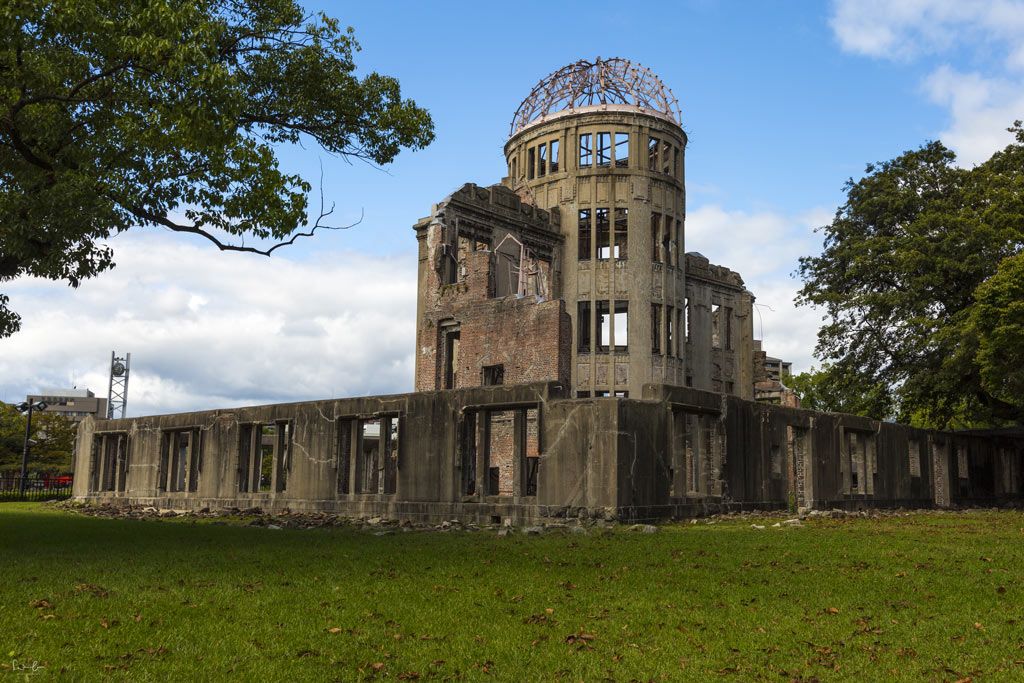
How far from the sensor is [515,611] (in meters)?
7.77

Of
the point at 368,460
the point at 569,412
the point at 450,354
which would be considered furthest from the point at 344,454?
the point at 368,460

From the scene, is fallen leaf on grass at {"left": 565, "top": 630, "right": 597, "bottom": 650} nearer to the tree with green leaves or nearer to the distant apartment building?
the tree with green leaves

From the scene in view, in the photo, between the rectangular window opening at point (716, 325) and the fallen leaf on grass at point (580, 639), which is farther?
the rectangular window opening at point (716, 325)

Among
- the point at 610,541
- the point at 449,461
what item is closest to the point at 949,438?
the point at 449,461

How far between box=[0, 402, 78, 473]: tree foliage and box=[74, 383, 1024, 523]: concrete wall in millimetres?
17158

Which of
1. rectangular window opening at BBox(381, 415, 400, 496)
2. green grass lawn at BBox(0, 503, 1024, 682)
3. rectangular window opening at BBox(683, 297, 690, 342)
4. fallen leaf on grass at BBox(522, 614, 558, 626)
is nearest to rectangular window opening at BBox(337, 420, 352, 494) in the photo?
rectangular window opening at BBox(381, 415, 400, 496)

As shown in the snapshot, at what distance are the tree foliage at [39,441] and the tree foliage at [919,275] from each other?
125 ft

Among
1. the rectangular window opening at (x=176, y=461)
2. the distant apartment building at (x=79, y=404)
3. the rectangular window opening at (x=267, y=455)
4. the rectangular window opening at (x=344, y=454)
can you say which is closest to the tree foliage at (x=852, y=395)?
the rectangular window opening at (x=344, y=454)

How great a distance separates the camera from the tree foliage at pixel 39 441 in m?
47.4

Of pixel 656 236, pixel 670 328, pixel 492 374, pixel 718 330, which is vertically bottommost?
pixel 492 374

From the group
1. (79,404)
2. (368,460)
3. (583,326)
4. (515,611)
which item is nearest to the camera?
(515,611)

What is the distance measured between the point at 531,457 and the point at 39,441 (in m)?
35.7

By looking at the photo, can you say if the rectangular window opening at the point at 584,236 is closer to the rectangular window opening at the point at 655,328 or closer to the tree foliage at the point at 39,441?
the rectangular window opening at the point at 655,328

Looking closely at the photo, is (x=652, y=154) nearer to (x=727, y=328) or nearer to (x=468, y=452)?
(x=727, y=328)
